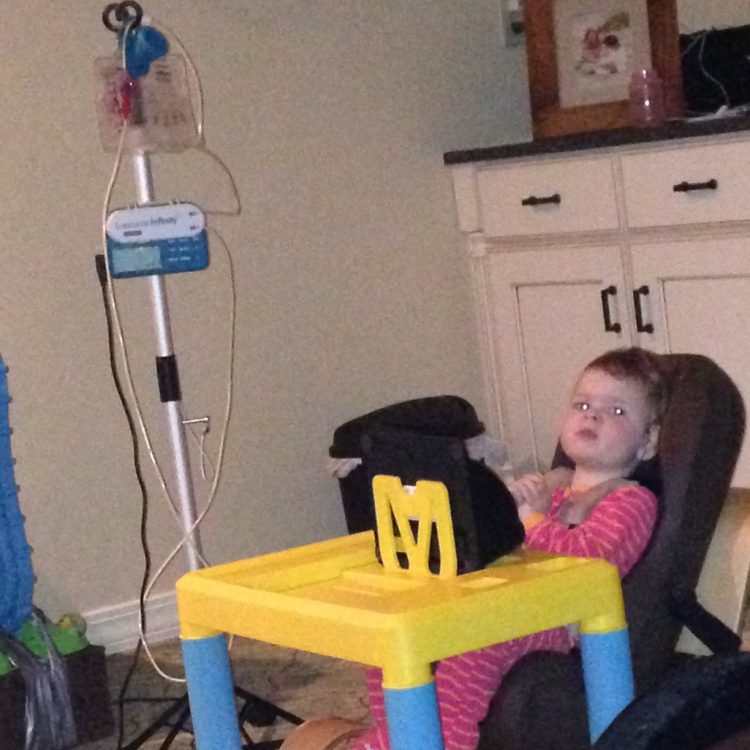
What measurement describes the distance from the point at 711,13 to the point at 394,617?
92.5 inches

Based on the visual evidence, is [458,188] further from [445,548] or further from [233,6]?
[445,548]

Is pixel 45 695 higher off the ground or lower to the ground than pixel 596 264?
lower

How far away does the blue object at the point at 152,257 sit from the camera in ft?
8.30

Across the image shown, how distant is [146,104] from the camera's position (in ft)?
8.45

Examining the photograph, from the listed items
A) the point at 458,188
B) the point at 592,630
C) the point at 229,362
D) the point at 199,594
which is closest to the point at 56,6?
the point at 229,362

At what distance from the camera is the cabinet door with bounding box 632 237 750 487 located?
2.95 m

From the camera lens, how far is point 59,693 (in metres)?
2.54

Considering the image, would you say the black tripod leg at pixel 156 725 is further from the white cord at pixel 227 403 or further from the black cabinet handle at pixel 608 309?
the black cabinet handle at pixel 608 309

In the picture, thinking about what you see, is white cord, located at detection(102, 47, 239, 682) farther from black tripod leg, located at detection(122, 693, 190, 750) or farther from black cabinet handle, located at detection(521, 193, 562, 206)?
black cabinet handle, located at detection(521, 193, 562, 206)

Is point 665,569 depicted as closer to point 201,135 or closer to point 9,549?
point 9,549

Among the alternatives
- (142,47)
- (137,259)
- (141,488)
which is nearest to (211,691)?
(137,259)

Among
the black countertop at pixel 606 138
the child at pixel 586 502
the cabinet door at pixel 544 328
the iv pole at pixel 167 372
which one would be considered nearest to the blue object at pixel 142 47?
the iv pole at pixel 167 372

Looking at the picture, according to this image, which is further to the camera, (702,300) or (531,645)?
(702,300)

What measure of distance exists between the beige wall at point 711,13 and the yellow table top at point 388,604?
6.62ft
